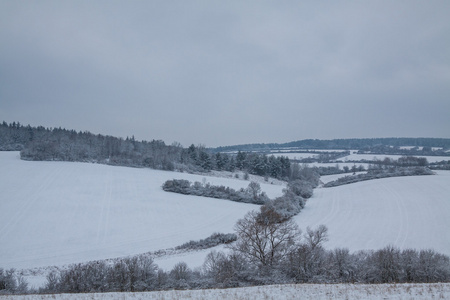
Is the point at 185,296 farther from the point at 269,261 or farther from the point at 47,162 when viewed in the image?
the point at 47,162

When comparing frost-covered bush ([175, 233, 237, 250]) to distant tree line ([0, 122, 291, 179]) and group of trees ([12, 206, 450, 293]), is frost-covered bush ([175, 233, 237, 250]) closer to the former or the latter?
group of trees ([12, 206, 450, 293])

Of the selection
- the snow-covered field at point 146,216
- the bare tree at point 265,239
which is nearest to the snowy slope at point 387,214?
the snow-covered field at point 146,216

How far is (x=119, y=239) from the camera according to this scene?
3038 centimetres

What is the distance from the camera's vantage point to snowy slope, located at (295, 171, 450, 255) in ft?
94.4

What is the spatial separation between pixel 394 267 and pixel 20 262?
2976 centimetres

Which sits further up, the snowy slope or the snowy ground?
the snowy ground

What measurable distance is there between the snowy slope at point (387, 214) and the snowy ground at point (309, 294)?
60.0 ft

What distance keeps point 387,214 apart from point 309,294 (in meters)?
35.9

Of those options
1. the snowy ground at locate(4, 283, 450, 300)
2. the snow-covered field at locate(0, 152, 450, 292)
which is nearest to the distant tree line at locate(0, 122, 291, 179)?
the snow-covered field at locate(0, 152, 450, 292)

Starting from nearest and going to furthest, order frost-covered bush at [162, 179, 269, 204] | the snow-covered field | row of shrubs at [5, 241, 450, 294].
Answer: row of shrubs at [5, 241, 450, 294]
the snow-covered field
frost-covered bush at [162, 179, 269, 204]

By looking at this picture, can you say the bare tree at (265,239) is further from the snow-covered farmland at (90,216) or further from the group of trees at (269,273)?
the snow-covered farmland at (90,216)

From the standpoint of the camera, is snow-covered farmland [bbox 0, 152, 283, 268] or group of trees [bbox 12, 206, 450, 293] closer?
group of trees [bbox 12, 206, 450, 293]

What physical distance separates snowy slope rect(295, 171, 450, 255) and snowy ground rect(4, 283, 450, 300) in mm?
18299

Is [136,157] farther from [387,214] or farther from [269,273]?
[269,273]
